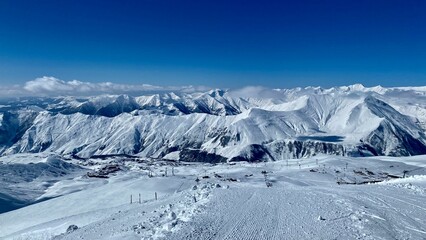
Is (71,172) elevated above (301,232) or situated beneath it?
situated beneath

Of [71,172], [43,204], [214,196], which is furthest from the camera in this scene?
[71,172]

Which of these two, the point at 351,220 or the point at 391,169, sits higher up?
the point at 351,220

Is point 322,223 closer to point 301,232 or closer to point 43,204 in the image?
point 301,232

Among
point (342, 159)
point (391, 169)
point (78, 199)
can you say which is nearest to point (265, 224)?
point (78, 199)

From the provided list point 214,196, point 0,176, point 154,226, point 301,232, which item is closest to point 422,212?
point 301,232

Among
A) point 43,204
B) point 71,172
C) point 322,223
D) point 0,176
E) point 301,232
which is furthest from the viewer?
point 71,172

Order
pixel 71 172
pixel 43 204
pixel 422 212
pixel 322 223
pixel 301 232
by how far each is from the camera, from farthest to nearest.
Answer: pixel 71 172
pixel 43 204
pixel 422 212
pixel 322 223
pixel 301 232

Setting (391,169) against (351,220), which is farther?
(391,169)

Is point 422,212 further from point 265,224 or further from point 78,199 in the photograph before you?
point 78,199

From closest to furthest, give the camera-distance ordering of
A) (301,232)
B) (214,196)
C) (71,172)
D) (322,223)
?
(301,232) < (322,223) < (214,196) < (71,172)
